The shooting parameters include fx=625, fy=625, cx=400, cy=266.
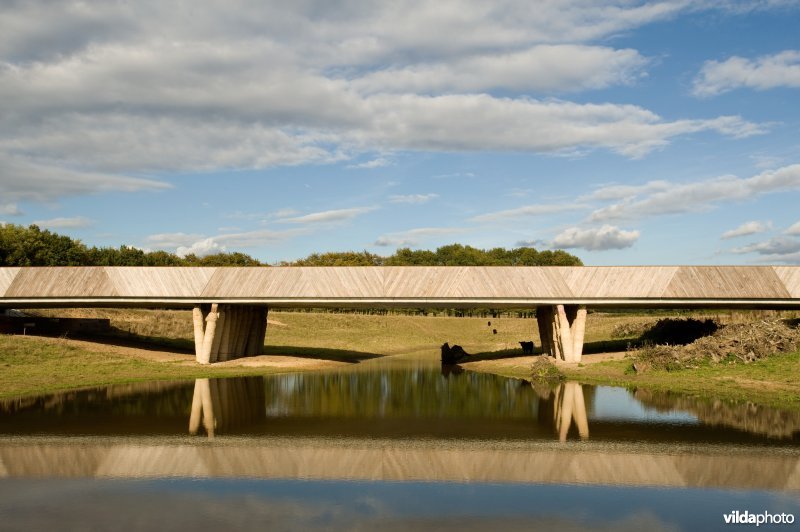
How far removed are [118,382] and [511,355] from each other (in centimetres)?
3237

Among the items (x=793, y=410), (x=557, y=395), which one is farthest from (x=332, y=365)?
(x=793, y=410)

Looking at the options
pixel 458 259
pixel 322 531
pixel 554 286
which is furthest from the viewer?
pixel 458 259

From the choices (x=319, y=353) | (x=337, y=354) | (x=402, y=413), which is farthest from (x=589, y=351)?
(x=402, y=413)

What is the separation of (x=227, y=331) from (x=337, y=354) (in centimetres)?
1443

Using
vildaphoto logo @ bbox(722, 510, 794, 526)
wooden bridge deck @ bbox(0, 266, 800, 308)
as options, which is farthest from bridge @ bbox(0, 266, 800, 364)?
vildaphoto logo @ bbox(722, 510, 794, 526)

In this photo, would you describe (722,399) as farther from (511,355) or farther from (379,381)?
(511,355)

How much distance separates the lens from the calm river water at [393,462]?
14203mm

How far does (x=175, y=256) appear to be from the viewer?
139m

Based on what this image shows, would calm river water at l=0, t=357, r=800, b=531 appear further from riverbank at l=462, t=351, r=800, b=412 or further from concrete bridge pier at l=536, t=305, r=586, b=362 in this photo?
concrete bridge pier at l=536, t=305, r=586, b=362

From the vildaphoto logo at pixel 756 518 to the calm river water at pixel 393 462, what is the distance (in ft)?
0.82

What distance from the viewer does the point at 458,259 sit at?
146m

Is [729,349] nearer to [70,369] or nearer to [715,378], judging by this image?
[715,378]

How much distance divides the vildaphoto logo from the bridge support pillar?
38.7m

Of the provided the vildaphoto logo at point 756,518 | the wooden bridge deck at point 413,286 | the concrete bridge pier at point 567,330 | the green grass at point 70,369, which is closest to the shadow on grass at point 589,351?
the concrete bridge pier at point 567,330
